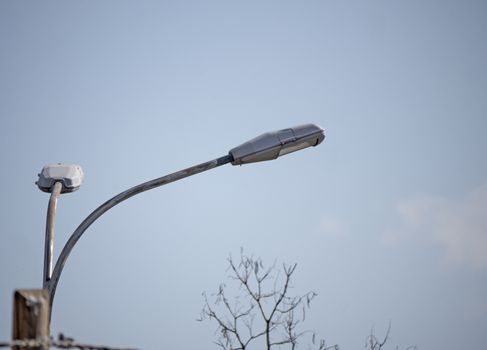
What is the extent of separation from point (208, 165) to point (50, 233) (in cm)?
150

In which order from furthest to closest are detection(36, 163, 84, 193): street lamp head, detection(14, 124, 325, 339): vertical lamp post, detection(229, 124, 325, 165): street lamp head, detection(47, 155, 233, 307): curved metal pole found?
detection(36, 163, 84, 193): street lamp head → detection(229, 124, 325, 165): street lamp head → detection(14, 124, 325, 339): vertical lamp post → detection(47, 155, 233, 307): curved metal pole

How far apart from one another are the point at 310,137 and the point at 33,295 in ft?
11.9

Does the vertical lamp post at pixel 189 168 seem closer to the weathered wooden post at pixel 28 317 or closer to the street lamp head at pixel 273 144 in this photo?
the street lamp head at pixel 273 144

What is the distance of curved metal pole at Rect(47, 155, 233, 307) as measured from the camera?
5097 millimetres

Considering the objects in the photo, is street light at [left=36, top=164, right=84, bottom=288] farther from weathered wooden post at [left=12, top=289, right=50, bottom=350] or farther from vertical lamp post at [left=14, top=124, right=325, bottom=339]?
weathered wooden post at [left=12, top=289, right=50, bottom=350]

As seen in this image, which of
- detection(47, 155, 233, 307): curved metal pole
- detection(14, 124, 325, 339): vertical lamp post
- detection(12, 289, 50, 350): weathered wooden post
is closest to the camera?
detection(12, 289, 50, 350): weathered wooden post

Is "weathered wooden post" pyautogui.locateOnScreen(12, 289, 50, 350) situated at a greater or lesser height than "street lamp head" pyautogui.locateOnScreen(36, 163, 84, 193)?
lesser

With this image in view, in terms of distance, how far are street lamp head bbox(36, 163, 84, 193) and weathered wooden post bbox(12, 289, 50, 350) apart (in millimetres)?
3235

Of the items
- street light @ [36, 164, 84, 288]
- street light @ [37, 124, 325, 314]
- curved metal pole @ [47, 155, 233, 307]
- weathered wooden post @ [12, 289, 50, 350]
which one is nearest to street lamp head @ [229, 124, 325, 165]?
street light @ [37, 124, 325, 314]

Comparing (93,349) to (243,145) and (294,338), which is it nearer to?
(243,145)

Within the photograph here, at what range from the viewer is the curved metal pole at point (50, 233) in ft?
17.0

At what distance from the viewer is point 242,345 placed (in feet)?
29.1

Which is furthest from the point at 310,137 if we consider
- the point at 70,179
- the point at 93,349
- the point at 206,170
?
the point at 93,349

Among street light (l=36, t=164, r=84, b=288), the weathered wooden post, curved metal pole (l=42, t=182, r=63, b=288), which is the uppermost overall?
street light (l=36, t=164, r=84, b=288)
